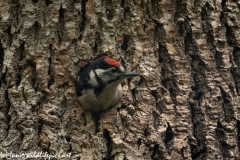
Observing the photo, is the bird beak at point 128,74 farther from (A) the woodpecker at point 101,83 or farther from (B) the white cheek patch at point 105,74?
(B) the white cheek patch at point 105,74

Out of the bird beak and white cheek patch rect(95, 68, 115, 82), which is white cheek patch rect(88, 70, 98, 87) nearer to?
white cheek patch rect(95, 68, 115, 82)

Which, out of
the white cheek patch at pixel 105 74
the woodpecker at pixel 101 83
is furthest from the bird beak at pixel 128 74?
the white cheek patch at pixel 105 74

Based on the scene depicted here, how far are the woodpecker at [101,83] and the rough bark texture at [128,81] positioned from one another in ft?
0.16

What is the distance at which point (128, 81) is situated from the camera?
367 cm

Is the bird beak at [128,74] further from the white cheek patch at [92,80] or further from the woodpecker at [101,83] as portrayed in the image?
the white cheek patch at [92,80]

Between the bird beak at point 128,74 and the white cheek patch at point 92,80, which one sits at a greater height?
the bird beak at point 128,74

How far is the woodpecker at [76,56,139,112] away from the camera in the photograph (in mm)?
3525

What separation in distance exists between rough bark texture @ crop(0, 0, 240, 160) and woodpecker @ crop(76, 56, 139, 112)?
49mm

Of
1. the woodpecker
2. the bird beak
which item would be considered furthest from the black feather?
the bird beak

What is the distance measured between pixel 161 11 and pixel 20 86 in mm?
1117

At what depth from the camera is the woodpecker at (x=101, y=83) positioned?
11.6 ft

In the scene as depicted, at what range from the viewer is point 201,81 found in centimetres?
366

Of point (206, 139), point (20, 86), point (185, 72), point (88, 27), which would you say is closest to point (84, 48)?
point (88, 27)

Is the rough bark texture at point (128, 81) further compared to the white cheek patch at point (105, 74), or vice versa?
the white cheek patch at point (105, 74)
